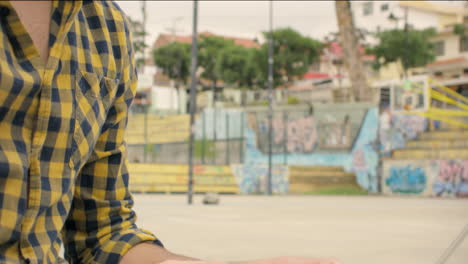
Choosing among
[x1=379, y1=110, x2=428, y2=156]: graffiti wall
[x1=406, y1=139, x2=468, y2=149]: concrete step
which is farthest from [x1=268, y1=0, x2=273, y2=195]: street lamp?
[x1=406, y1=139, x2=468, y2=149]: concrete step

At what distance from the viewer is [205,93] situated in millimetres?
52719

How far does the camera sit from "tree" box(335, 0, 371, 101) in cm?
2734

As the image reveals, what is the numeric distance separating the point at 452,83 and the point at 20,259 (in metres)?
33.7

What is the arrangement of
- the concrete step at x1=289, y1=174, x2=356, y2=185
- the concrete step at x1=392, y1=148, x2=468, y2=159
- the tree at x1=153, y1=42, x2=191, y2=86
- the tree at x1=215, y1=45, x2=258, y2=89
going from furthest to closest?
the tree at x1=153, y1=42, x2=191, y2=86 → the tree at x1=215, y1=45, x2=258, y2=89 → the concrete step at x1=289, y1=174, x2=356, y2=185 → the concrete step at x1=392, y1=148, x2=468, y2=159

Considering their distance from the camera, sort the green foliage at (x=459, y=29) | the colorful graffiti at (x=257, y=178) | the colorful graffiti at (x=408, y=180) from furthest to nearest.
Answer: the green foliage at (x=459, y=29)
the colorful graffiti at (x=257, y=178)
the colorful graffiti at (x=408, y=180)

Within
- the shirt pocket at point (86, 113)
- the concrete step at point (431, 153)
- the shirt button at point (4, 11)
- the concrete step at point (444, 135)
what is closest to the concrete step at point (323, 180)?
the concrete step at point (431, 153)

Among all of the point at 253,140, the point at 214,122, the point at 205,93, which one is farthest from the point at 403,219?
the point at 205,93

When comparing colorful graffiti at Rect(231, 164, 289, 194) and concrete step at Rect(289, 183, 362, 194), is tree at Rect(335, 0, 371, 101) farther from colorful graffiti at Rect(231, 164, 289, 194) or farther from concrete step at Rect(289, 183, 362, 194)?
colorful graffiti at Rect(231, 164, 289, 194)

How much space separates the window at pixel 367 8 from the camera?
186 ft

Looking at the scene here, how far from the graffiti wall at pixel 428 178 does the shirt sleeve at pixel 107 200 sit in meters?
24.6

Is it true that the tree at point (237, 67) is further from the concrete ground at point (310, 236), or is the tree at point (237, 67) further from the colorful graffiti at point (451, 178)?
the concrete ground at point (310, 236)

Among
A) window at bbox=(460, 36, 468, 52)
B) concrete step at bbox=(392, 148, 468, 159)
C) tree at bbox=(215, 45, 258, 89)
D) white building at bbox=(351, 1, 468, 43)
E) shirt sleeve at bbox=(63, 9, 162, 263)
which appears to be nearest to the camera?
shirt sleeve at bbox=(63, 9, 162, 263)

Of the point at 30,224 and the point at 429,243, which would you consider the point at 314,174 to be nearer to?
the point at 429,243

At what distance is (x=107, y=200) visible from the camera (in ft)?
3.75
